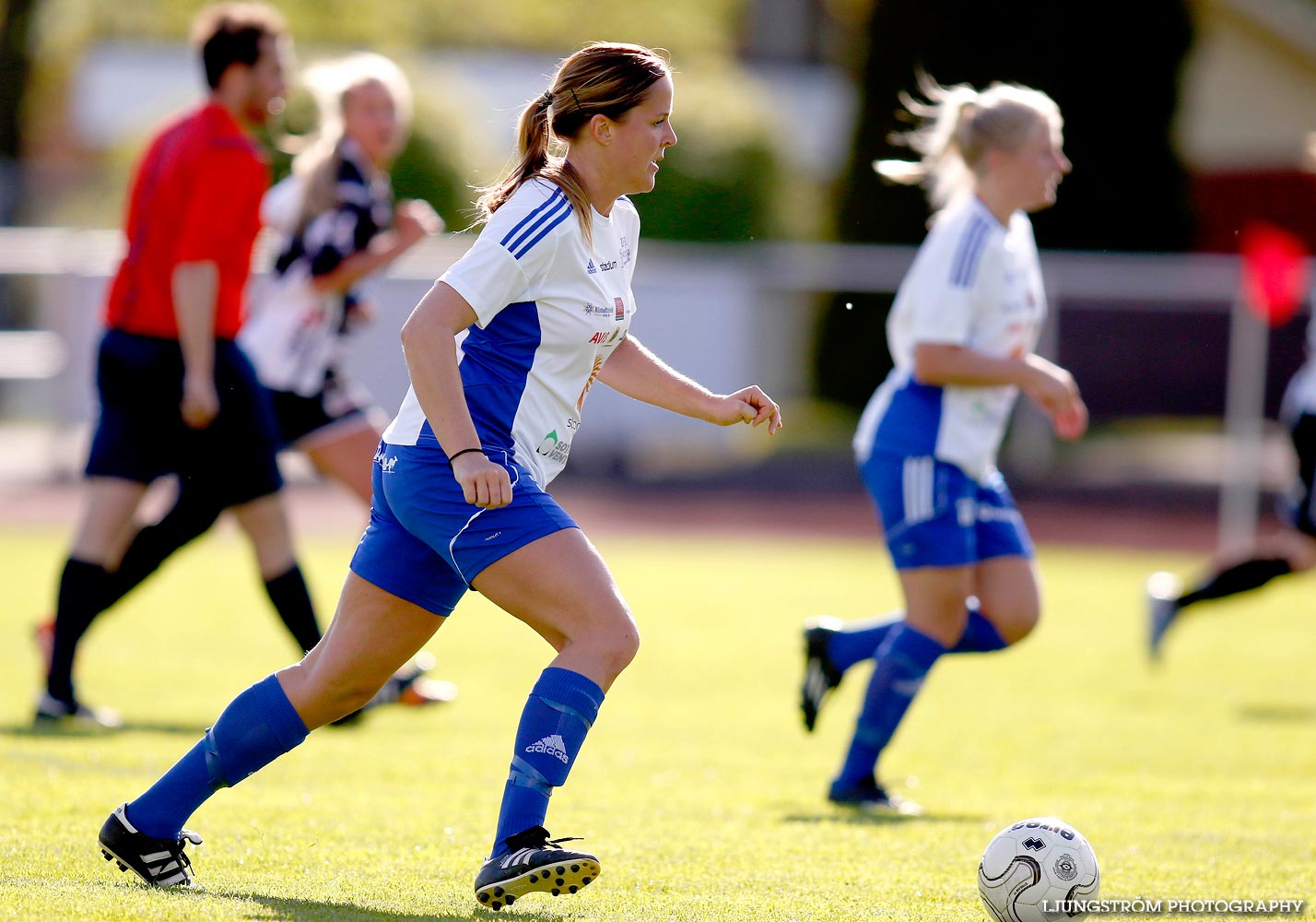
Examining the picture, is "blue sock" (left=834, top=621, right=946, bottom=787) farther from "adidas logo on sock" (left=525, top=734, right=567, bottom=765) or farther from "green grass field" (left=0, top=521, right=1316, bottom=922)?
"adidas logo on sock" (left=525, top=734, right=567, bottom=765)

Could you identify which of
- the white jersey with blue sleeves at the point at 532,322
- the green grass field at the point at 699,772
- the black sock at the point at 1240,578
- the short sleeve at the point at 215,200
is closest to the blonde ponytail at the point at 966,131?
the white jersey with blue sleeves at the point at 532,322

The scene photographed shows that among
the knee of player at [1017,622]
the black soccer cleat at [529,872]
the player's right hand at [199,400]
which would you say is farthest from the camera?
the player's right hand at [199,400]

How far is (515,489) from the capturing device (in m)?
3.77

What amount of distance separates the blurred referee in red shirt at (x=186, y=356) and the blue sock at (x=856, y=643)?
185 cm

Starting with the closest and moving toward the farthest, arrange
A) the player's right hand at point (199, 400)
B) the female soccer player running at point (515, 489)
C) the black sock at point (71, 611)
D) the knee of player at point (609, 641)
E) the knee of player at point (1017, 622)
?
the female soccer player running at point (515, 489) < the knee of player at point (609, 641) < the knee of player at point (1017, 622) < the player's right hand at point (199, 400) < the black sock at point (71, 611)

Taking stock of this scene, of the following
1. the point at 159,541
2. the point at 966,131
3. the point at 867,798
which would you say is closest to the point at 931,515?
the point at 867,798

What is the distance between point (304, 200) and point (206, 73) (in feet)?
2.19

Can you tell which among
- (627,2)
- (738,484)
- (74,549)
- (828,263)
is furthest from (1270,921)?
(627,2)

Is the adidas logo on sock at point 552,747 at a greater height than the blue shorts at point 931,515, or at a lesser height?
greater

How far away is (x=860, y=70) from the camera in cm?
2120

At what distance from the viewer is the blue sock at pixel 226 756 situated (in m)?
3.95

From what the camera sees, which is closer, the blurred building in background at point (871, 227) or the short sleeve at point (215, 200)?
the short sleeve at point (215, 200)

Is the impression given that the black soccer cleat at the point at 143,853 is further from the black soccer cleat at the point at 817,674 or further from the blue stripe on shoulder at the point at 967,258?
the blue stripe on shoulder at the point at 967,258

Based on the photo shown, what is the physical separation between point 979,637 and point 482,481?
8.24 ft
